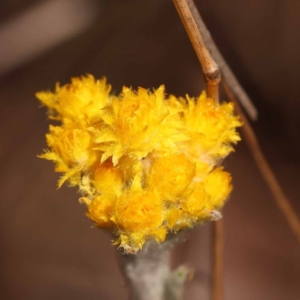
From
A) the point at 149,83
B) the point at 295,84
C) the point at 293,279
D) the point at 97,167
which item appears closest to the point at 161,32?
the point at 149,83

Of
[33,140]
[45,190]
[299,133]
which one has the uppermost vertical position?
[33,140]

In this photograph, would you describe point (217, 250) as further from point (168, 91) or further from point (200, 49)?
point (168, 91)

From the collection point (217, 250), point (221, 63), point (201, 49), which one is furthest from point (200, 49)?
point (217, 250)

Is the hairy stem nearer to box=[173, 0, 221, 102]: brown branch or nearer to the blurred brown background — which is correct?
box=[173, 0, 221, 102]: brown branch

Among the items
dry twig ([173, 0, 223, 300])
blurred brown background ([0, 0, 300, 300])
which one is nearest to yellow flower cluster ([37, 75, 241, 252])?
dry twig ([173, 0, 223, 300])

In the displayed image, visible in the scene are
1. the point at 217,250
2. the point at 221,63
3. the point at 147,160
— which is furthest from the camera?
the point at 217,250

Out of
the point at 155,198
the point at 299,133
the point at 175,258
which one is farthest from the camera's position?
the point at 299,133

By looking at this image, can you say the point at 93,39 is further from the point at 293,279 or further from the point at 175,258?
the point at 293,279
